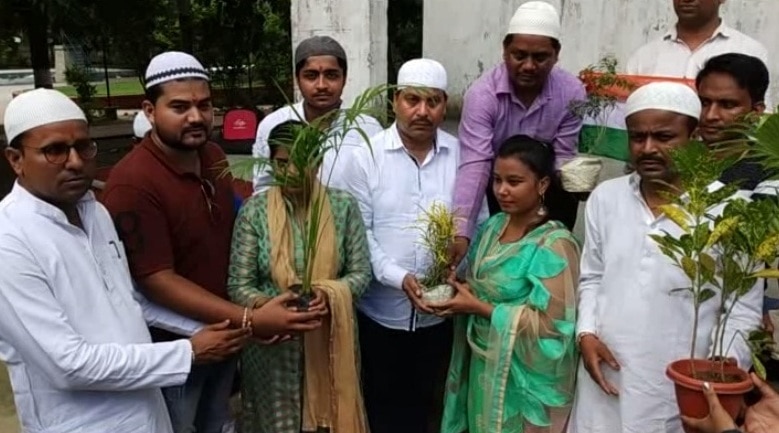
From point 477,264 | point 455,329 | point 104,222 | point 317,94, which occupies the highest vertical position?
point 317,94

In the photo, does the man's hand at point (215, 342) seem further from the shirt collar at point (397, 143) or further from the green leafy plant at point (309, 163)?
the shirt collar at point (397, 143)

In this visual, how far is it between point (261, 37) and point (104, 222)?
621 inches

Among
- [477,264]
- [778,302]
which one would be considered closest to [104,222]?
[477,264]

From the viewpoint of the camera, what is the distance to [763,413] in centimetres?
207

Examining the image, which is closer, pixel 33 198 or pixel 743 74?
pixel 33 198

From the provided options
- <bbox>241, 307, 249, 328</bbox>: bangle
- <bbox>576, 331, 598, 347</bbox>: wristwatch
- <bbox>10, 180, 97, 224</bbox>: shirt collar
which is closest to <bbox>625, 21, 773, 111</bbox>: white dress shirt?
<bbox>576, 331, 598, 347</bbox>: wristwatch

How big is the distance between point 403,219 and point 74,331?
1391mm

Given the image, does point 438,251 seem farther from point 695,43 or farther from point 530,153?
point 695,43

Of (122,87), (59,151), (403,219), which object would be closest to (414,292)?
(403,219)

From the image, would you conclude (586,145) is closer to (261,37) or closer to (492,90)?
(492,90)

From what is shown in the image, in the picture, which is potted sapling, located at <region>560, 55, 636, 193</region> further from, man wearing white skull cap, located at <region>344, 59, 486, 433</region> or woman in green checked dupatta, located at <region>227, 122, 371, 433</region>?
woman in green checked dupatta, located at <region>227, 122, 371, 433</region>

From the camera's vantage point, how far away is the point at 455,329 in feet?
10.3

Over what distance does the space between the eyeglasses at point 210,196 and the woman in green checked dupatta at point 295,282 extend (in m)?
0.09

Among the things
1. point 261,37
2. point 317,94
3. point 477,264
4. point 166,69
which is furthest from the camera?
point 261,37
